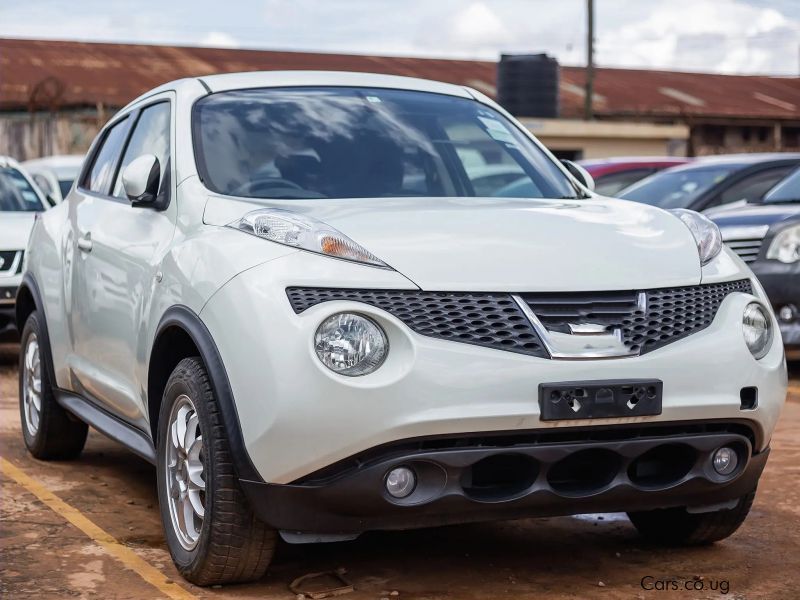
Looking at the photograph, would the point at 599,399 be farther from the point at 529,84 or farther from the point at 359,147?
the point at 529,84

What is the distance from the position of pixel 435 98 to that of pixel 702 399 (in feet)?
6.96

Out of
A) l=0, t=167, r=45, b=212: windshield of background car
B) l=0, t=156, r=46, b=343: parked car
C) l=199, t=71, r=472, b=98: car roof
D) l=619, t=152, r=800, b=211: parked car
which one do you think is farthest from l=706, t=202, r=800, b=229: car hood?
l=0, t=167, r=45, b=212: windshield of background car

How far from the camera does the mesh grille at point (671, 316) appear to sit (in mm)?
4223

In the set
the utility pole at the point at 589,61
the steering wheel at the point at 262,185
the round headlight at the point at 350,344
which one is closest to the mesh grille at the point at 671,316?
the round headlight at the point at 350,344

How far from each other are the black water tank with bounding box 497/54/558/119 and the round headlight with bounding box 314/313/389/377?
94.8ft

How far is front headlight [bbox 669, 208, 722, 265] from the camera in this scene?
462 cm

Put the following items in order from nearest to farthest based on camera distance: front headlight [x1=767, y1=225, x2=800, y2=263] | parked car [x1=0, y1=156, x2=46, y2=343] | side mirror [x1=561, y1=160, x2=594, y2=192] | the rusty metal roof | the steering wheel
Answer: the steering wheel → side mirror [x1=561, y1=160, x2=594, y2=192] → front headlight [x1=767, y1=225, x2=800, y2=263] → parked car [x1=0, y1=156, x2=46, y2=343] → the rusty metal roof

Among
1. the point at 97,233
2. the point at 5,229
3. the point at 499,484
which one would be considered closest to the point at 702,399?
the point at 499,484

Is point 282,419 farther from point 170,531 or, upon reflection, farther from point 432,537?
point 432,537

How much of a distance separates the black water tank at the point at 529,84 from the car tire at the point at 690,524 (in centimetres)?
2781

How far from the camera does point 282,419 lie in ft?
13.1

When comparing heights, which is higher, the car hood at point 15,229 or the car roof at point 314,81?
the car roof at point 314,81

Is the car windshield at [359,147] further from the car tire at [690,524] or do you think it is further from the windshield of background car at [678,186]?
the windshield of background car at [678,186]

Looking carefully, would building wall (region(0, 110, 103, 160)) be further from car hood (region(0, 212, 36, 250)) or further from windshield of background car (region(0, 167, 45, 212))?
car hood (region(0, 212, 36, 250))
